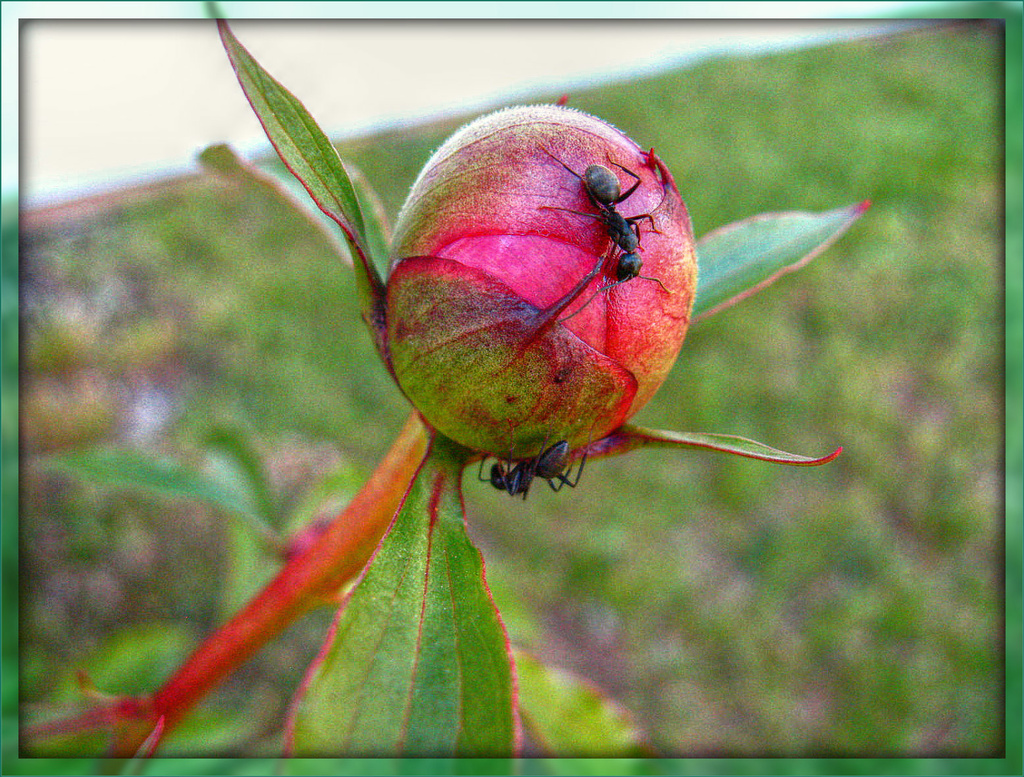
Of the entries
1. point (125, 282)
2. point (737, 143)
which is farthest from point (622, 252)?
point (737, 143)

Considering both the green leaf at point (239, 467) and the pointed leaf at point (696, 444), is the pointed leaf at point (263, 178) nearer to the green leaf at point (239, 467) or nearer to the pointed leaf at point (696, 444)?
the pointed leaf at point (696, 444)

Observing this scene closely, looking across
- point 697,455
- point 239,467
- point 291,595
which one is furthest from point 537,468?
point 697,455

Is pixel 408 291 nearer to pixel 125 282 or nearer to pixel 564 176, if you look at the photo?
pixel 564 176

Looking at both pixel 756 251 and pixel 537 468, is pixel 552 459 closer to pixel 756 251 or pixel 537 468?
pixel 537 468

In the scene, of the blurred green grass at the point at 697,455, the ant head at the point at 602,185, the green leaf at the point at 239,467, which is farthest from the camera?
the blurred green grass at the point at 697,455

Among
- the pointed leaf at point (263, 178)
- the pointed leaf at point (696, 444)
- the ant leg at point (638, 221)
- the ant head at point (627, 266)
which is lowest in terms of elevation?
the pointed leaf at point (696, 444)

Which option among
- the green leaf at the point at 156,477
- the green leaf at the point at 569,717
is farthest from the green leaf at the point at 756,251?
the green leaf at the point at 156,477

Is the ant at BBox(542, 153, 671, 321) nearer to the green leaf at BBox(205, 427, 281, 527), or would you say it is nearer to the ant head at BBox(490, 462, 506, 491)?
the ant head at BBox(490, 462, 506, 491)
